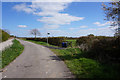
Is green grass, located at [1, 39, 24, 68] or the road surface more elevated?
green grass, located at [1, 39, 24, 68]

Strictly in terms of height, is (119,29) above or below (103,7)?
below

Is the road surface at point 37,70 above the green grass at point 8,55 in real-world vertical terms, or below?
below

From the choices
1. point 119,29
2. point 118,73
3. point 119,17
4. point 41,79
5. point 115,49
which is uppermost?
point 119,17

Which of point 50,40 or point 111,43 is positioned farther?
point 50,40

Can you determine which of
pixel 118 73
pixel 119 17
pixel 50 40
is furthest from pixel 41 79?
pixel 50 40

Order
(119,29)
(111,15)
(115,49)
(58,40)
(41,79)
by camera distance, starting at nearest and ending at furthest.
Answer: (41,79) → (115,49) → (119,29) → (111,15) → (58,40)

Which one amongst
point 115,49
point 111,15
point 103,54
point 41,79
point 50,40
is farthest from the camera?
point 50,40

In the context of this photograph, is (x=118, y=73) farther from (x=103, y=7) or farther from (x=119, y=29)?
(x=103, y=7)

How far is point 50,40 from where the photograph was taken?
3089 centimetres

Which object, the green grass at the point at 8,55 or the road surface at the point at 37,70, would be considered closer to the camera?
the road surface at the point at 37,70

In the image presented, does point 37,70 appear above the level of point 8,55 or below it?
below

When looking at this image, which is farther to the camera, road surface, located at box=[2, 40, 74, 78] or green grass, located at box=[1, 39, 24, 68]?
green grass, located at box=[1, 39, 24, 68]

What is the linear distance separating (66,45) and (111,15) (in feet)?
43.4

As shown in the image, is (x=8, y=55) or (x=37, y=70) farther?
(x=8, y=55)
